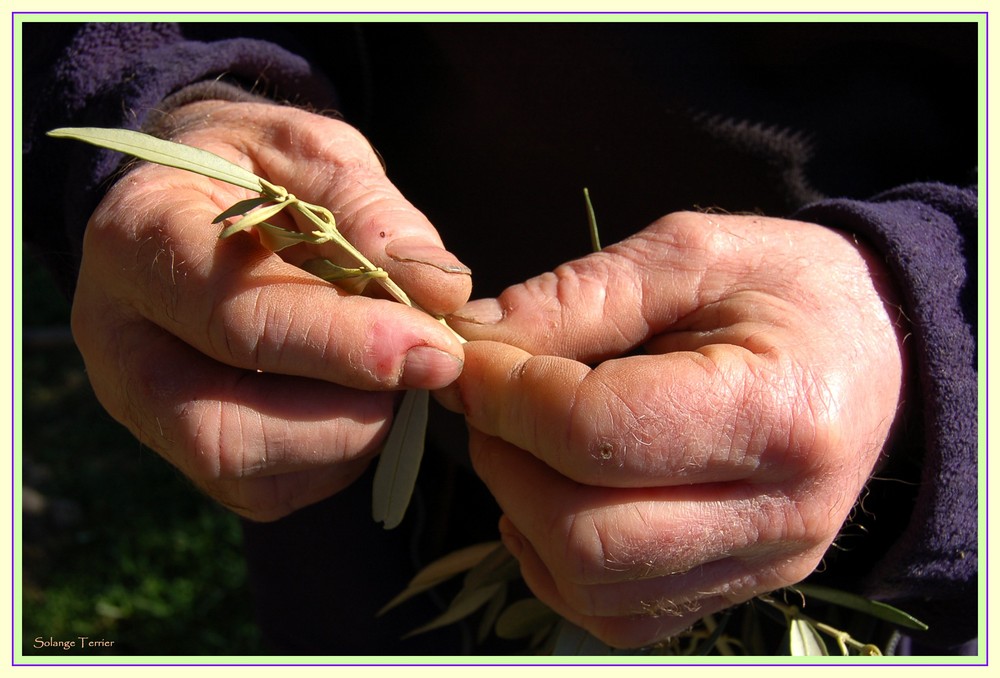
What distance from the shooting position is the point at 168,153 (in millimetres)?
930

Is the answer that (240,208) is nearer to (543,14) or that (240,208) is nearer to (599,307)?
(599,307)

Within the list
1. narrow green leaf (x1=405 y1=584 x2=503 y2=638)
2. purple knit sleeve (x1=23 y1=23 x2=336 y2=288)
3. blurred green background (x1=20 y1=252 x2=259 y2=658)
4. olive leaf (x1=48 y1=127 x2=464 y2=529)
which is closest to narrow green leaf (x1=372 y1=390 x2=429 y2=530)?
olive leaf (x1=48 y1=127 x2=464 y2=529)

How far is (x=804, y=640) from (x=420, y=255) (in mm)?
792

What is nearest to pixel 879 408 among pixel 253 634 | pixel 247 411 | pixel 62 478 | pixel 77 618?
pixel 247 411

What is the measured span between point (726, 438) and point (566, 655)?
55 cm

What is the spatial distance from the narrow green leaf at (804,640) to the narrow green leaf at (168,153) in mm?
947

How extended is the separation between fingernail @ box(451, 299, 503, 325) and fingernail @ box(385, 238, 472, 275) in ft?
0.26

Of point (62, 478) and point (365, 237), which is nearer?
point (365, 237)

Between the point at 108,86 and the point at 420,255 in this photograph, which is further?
the point at 108,86

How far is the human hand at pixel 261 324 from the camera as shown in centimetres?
95

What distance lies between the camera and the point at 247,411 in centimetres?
99

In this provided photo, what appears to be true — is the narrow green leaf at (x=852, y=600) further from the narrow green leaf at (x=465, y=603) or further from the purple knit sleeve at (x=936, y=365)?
the narrow green leaf at (x=465, y=603)

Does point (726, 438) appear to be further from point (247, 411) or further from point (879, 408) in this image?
point (247, 411)

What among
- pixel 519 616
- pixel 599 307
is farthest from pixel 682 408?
pixel 519 616
